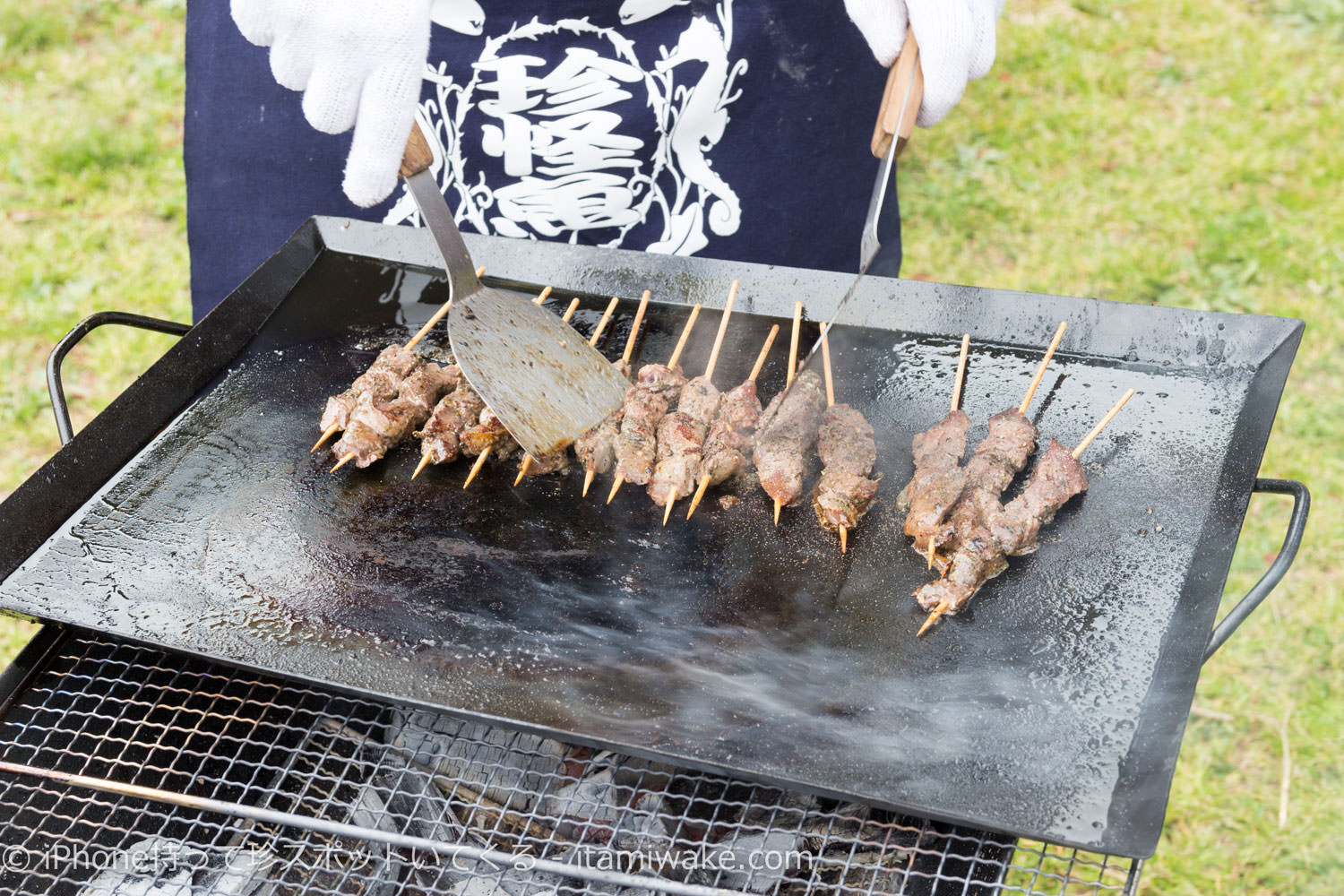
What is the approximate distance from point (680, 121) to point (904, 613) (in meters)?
2.13

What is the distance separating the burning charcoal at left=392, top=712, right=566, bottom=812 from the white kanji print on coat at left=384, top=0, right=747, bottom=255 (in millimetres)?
2145

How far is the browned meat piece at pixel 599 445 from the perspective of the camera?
129 inches

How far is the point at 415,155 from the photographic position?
3143 mm

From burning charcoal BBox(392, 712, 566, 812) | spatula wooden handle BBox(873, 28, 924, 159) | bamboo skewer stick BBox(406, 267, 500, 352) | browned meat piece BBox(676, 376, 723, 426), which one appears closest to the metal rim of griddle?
bamboo skewer stick BBox(406, 267, 500, 352)

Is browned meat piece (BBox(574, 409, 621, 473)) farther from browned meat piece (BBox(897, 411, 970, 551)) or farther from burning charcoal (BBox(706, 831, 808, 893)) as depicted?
burning charcoal (BBox(706, 831, 808, 893))

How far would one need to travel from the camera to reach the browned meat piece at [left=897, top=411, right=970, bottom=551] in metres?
2.93

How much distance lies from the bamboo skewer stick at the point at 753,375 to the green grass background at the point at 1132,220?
1.36 m

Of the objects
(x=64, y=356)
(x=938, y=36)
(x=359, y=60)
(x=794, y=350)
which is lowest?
(x=64, y=356)

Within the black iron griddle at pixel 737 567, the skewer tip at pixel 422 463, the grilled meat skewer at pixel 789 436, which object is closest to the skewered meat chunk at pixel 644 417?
the black iron griddle at pixel 737 567

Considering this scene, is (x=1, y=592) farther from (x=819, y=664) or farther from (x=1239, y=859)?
(x=1239, y=859)

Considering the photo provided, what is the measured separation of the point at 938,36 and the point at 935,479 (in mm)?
1411

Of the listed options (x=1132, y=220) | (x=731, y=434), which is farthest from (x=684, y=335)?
(x=1132, y=220)

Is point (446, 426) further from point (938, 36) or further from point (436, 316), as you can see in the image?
point (938, 36)

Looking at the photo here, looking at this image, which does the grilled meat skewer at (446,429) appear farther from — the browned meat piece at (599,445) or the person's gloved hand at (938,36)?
the person's gloved hand at (938,36)
